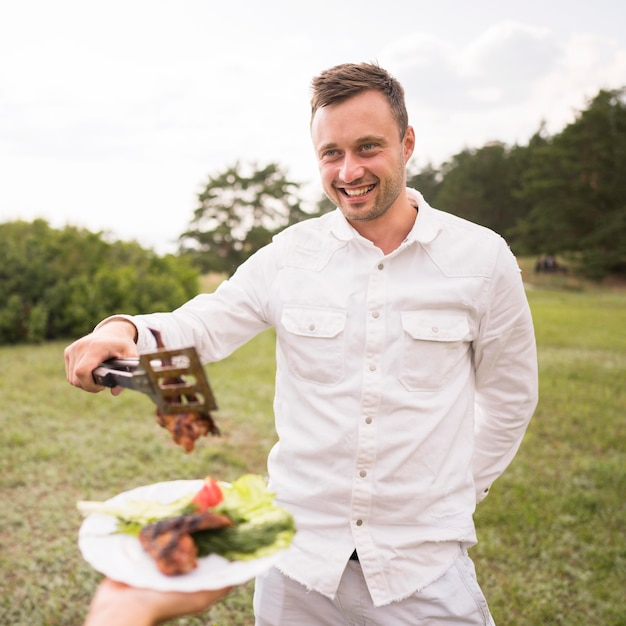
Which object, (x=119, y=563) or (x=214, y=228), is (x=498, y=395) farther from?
(x=214, y=228)

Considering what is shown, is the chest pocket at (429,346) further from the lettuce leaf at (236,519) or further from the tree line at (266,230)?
the tree line at (266,230)

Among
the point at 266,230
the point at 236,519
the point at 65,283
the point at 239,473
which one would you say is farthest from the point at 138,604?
the point at 266,230

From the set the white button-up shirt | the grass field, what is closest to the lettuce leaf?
the white button-up shirt

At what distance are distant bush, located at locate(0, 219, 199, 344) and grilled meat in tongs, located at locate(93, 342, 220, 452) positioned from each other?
1197 centimetres

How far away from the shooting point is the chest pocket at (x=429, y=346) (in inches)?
88.5

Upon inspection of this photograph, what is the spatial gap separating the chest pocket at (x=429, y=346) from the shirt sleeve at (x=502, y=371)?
15 centimetres

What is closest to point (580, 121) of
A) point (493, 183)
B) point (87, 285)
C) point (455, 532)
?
point (493, 183)

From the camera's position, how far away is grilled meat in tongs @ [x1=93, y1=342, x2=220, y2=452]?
1.26 meters

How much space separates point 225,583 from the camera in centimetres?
133

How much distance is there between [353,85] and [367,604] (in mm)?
1862

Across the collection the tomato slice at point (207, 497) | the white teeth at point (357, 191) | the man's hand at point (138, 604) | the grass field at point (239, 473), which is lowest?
the grass field at point (239, 473)

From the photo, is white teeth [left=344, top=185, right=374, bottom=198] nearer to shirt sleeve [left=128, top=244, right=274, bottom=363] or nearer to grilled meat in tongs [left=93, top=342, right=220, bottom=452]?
shirt sleeve [left=128, top=244, right=274, bottom=363]

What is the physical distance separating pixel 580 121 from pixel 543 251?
7.53m

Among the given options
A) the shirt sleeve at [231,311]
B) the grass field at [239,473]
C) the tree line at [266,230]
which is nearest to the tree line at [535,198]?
the tree line at [266,230]
